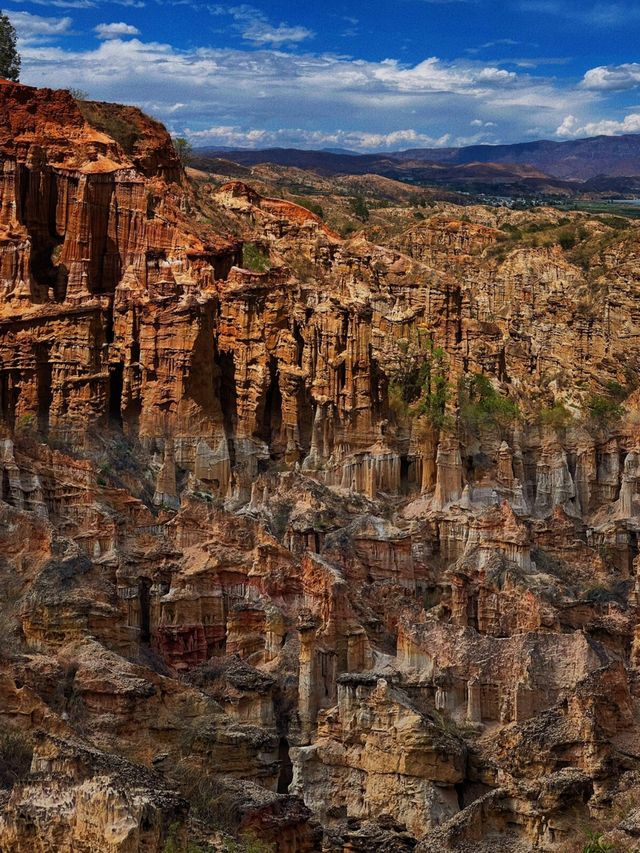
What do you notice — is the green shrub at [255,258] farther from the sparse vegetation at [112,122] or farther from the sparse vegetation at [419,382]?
the sparse vegetation at [419,382]

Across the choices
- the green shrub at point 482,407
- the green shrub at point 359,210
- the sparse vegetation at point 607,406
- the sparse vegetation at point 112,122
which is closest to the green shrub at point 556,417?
the sparse vegetation at point 607,406

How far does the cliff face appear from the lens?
86.2 ft

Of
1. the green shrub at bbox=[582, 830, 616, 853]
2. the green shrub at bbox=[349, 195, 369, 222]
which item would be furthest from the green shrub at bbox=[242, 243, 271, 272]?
the green shrub at bbox=[349, 195, 369, 222]

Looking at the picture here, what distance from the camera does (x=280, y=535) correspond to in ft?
143

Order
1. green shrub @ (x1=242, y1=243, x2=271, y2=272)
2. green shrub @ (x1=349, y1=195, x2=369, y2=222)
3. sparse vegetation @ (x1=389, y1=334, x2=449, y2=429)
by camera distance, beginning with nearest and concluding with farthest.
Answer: sparse vegetation @ (x1=389, y1=334, x2=449, y2=429) → green shrub @ (x1=242, y1=243, x2=271, y2=272) → green shrub @ (x1=349, y1=195, x2=369, y2=222)

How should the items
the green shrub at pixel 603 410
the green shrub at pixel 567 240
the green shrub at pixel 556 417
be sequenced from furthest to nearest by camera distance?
the green shrub at pixel 567 240 → the green shrub at pixel 603 410 → the green shrub at pixel 556 417

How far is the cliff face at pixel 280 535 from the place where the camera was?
26266 mm

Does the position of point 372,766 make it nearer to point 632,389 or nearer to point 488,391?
point 488,391

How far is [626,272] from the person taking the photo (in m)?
89.1

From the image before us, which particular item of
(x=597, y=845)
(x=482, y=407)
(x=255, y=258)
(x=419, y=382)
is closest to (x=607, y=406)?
(x=482, y=407)

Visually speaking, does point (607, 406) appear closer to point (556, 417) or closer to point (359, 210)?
point (556, 417)

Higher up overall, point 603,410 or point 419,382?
point 419,382

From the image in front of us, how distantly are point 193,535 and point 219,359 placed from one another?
956cm

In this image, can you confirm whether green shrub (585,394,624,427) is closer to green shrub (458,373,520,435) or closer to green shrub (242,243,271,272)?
green shrub (458,373,520,435)
